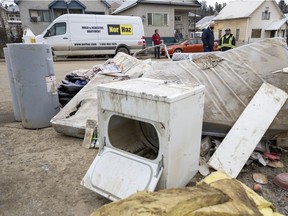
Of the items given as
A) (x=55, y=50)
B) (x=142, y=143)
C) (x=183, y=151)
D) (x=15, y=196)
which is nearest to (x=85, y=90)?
(x=142, y=143)

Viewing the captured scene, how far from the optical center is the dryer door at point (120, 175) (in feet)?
5.94

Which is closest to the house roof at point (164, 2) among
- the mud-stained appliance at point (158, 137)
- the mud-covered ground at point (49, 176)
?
the mud-covered ground at point (49, 176)

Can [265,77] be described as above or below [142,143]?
above

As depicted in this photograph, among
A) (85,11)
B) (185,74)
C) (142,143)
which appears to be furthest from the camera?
(85,11)

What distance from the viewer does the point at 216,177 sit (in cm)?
194

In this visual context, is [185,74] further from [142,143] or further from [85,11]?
[85,11]

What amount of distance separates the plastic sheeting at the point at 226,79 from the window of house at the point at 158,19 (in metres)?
18.9

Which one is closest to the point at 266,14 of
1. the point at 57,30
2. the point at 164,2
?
the point at 164,2

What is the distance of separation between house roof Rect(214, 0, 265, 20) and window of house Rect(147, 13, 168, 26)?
36.3 ft

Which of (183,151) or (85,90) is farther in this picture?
A: (85,90)

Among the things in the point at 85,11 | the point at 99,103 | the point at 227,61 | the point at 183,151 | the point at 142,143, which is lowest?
the point at 142,143

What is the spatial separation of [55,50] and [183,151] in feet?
40.6

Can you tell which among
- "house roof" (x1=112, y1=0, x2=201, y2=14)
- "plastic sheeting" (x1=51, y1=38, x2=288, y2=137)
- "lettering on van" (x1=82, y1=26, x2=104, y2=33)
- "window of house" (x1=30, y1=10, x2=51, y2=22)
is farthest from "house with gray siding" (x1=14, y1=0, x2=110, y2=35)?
"plastic sheeting" (x1=51, y1=38, x2=288, y2=137)

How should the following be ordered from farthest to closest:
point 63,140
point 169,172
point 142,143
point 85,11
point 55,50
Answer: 1. point 85,11
2. point 55,50
3. point 63,140
4. point 142,143
5. point 169,172
